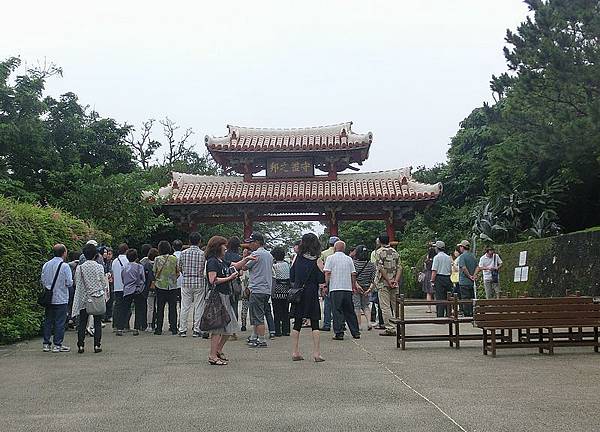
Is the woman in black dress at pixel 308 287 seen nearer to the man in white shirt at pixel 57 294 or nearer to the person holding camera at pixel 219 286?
the person holding camera at pixel 219 286

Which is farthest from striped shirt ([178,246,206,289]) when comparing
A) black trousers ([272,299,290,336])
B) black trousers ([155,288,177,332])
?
black trousers ([272,299,290,336])

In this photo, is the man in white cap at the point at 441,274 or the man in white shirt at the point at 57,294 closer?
the man in white shirt at the point at 57,294

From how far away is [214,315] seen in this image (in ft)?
29.7

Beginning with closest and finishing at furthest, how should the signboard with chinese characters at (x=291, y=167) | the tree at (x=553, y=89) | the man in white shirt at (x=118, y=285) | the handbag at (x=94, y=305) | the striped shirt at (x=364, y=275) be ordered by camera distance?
the handbag at (x=94, y=305) < the striped shirt at (x=364, y=275) < the man in white shirt at (x=118, y=285) < the tree at (x=553, y=89) < the signboard with chinese characters at (x=291, y=167)

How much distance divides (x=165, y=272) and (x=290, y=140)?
15.0 m

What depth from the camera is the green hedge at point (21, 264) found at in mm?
11250

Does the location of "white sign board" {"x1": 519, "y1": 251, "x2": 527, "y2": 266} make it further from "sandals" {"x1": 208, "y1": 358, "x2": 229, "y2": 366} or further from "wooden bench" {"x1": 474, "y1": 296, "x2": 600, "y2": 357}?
"sandals" {"x1": 208, "y1": 358, "x2": 229, "y2": 366}

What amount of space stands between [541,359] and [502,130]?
10767 millimetres

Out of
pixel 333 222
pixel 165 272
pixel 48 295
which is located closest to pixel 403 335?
pixel 165 272

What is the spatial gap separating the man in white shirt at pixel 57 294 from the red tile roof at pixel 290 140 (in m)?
16.2

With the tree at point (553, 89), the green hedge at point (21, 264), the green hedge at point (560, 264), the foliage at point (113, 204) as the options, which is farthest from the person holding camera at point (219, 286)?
the foliage at point (113, 204)

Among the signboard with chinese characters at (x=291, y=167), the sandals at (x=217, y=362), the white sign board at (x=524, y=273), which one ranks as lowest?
the sandals at (x=217, y=362)

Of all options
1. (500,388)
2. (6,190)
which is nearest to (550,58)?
(500,388)

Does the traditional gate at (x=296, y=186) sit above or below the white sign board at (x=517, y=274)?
above
